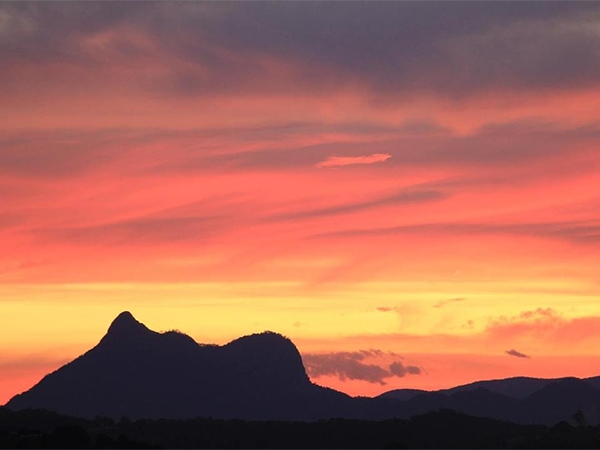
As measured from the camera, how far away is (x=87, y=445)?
189 metres

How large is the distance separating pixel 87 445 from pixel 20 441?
11.6m

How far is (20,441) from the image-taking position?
18762 cm

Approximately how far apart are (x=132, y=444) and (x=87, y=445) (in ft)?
30.4

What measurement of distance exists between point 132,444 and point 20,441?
2005 cm

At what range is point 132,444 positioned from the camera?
185375mm
